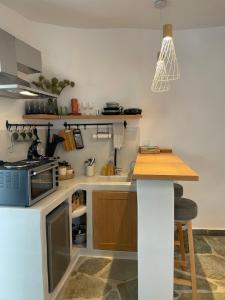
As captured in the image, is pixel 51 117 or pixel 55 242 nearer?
pixel 55 242

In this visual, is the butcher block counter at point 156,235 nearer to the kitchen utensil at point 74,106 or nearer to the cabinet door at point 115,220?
the cabinet door at point 115,220

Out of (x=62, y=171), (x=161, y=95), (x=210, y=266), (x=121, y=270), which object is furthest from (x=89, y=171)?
(x=210, y=266)

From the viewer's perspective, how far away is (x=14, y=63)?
2062 mm

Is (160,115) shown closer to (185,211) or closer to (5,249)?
(185,211)

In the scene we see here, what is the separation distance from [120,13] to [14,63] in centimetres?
137

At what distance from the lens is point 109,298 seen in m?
2.20

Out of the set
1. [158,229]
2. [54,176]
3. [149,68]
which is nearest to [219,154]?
[149,68]

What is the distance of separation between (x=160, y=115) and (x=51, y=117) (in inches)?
54.1

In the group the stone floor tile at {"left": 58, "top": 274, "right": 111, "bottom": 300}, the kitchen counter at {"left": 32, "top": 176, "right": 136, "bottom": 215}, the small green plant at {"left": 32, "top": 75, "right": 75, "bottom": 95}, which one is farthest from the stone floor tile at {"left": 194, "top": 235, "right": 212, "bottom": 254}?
the small green plant at {"left": 32, "top": 75, "right": 75, "bottom": 95}

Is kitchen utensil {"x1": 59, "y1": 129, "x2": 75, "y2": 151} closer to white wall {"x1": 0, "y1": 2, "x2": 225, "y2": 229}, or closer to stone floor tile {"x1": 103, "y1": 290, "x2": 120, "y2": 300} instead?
white wall {"x1": 0, "y1": 2, "x2": 225, "y2": 229}

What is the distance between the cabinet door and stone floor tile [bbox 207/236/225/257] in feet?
3.27

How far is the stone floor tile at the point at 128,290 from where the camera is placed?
2.21 meters

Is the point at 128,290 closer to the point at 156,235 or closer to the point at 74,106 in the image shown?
the point at 156,235

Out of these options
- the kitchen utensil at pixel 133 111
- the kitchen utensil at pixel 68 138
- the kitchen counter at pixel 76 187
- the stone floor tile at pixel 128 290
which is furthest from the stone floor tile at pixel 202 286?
the kitchen utensil at pixel 68 138
